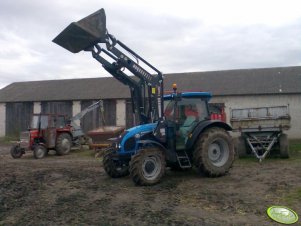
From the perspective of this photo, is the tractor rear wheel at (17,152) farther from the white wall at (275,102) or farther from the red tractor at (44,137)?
the white wall at (275,102)

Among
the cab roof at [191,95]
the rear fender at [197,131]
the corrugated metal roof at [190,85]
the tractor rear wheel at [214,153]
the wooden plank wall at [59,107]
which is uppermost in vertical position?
the corrugated metal roof at [190,85]

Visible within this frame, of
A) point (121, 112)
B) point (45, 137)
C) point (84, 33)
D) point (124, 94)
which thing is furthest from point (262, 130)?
point (124, 94)

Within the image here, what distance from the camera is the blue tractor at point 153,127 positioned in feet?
30.1

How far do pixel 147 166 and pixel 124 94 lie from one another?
18.7 m

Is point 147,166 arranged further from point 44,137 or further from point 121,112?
point 121,112

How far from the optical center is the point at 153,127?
9.70m

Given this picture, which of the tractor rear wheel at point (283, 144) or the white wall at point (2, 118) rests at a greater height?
the white wall at point (2, 118)

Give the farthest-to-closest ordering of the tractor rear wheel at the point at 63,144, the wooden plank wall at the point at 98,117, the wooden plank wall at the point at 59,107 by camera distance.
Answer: the wooden plank wall at the point at 59,107, the wooden plank wall at the point at 98,117, the tractor rear wheel at the point at 63,144

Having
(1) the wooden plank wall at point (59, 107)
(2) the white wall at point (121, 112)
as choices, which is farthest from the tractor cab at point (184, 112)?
(1) the wooden plank wall at point (59, 107)

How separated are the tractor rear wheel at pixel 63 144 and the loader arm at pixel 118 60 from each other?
893 centimetres

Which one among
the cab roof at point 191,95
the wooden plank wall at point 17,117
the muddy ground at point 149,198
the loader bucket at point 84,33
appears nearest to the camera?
the muddy ground at point 149,198

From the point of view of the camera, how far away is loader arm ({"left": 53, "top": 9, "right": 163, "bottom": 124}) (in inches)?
360

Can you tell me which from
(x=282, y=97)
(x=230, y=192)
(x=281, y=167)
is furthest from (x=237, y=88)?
(x=230, y=192)

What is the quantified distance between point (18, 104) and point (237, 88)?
16.6 m
